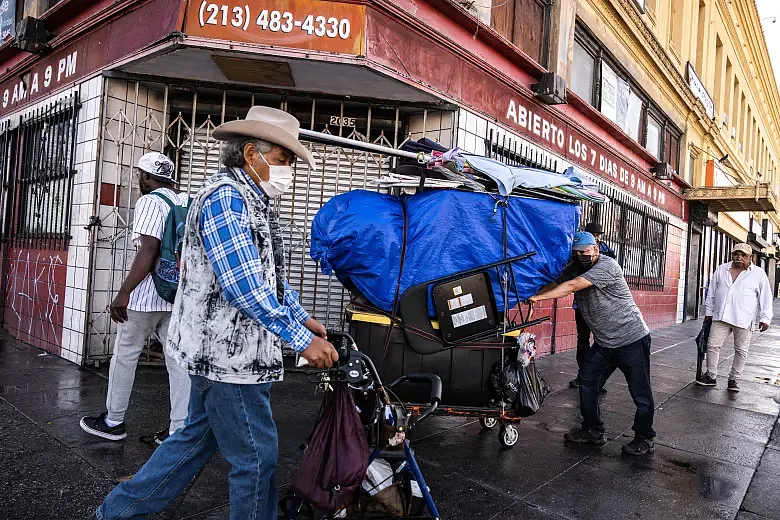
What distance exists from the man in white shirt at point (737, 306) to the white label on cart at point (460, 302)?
509cm

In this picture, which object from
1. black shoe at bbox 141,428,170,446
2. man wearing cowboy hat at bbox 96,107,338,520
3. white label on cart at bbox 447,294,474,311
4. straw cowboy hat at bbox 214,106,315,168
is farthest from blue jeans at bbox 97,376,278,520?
white label on cart at bbox 447,294,474,311

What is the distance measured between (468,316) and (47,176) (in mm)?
6121

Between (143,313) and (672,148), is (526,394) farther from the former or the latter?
(672,148)

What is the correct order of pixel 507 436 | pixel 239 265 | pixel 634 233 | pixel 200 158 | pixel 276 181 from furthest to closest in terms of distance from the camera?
1. pixel 634 233
2. pixel 200 158
3. pixel 507 436
4. pixel 276 181
5. pixel 239 265

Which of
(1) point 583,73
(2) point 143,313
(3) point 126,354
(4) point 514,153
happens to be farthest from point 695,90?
(3) point 126,354

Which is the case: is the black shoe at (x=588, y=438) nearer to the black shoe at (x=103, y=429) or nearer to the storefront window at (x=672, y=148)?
the black shoe at (x=103, y=429)

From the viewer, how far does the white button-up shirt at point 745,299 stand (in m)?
7.24

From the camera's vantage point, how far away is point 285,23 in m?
5.39

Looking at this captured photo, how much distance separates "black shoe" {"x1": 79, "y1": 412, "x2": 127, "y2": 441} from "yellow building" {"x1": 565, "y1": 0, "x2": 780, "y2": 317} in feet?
26.4

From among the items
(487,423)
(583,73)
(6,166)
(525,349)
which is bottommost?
(487,423)

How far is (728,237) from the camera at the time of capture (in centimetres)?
2286

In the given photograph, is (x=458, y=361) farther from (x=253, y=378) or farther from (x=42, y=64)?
(x=42, y=64)

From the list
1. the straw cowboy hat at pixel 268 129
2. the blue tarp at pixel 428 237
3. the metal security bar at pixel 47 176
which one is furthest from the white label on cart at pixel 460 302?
the metal security bar at pixel 47 176

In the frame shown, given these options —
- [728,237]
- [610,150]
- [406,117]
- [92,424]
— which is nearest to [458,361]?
[92,424]
